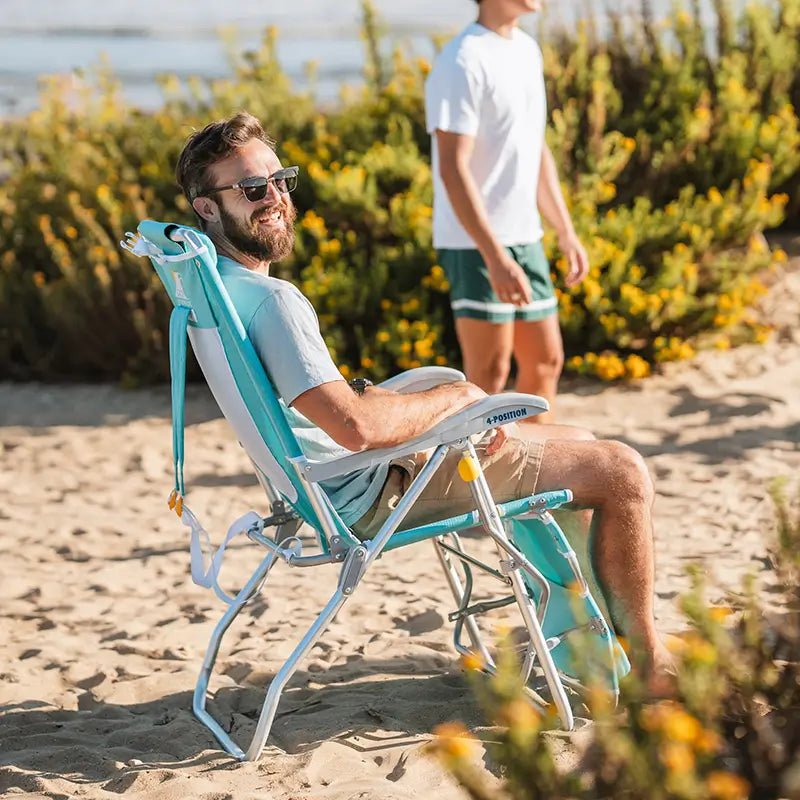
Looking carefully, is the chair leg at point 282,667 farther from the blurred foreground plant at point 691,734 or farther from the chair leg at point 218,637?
the blurred foreground plant at point 691,734

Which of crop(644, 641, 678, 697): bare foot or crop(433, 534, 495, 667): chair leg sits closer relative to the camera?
crop(644, 641, 678, 697): bare foot

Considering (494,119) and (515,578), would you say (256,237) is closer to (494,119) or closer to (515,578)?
(515,578)

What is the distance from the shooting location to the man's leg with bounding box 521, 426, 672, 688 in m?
2.78

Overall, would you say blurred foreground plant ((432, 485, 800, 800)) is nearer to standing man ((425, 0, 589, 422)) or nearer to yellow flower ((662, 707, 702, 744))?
yellow flower ((662, 707, 702, 744))

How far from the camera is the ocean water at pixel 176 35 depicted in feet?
44.7

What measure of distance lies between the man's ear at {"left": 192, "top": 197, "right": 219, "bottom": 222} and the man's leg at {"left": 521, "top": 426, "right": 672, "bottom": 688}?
3.10 ft

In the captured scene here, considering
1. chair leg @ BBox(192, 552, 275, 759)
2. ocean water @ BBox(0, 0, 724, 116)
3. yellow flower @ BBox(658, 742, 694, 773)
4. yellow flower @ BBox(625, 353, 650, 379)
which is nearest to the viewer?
yellow flower @ BBox(658, 742, 694, 773)

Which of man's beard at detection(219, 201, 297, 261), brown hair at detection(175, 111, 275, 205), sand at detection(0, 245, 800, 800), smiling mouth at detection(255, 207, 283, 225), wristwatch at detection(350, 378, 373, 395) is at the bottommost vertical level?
sand at detection(0, 245, 800, 800)

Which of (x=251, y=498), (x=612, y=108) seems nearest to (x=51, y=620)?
(x=251, y=498)

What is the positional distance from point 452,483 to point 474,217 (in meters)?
1.36

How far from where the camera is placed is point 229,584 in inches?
166

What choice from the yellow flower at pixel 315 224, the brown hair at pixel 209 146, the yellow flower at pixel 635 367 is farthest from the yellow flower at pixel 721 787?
the yellow flower at pixel 315 224

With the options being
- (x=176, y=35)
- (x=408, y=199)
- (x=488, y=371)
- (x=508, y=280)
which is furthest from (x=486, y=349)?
(x=176, y=35)

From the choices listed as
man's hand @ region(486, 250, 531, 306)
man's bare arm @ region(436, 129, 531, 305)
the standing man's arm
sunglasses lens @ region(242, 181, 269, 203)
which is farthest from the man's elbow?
sunglasses lens @ region(242, 181, 269, 203)
